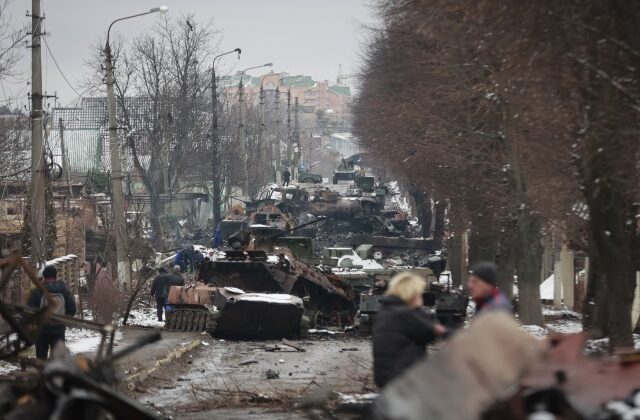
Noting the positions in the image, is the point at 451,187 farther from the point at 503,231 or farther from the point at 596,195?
the point at 596,195

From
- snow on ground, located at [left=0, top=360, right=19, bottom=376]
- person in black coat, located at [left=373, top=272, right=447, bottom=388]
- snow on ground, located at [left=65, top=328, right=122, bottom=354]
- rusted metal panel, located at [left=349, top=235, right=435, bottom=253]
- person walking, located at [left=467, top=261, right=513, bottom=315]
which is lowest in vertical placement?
snow on ground, located at [left=65, top=328, right=122, bottom=354]

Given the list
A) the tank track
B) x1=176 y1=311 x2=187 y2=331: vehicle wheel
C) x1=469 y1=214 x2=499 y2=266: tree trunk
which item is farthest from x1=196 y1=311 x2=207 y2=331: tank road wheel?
x1=469 y1=214 x2=499 y2=266: tree trunk

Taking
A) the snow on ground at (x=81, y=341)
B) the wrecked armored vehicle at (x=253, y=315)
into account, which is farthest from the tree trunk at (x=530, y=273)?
the snow on ground at (x=81, y=341)

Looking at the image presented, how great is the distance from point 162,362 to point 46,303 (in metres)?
4.15

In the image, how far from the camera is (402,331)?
988 cm

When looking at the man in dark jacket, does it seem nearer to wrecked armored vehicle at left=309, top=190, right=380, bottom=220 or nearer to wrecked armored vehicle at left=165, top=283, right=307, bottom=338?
wrecked armored vehicle at left=165, top=283, right=307, bottom=338

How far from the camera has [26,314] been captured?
42.6ft

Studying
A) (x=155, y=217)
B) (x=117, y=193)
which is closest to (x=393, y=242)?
(x=155, y=217)

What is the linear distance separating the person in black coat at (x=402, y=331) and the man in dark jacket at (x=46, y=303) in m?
7.28

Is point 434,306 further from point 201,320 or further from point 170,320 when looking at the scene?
point 170,320

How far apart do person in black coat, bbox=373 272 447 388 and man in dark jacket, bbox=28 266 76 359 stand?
728cm

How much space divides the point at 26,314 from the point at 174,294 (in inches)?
625

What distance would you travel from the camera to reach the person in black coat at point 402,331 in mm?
9812

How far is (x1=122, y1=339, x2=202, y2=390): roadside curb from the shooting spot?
1719cm
